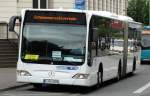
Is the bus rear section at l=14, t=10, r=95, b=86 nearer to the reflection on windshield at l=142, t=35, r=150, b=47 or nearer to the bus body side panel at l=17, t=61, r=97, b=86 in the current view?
the bus body side panel at l=17, t=61, r=97, b=86

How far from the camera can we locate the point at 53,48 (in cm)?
1842

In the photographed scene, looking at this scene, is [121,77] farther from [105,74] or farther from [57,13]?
[57,13]

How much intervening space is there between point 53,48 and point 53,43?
6.2 inches

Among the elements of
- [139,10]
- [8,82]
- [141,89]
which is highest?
[139,10]

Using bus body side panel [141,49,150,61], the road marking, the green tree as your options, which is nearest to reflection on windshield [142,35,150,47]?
bus body side panel [141,49,150,61]

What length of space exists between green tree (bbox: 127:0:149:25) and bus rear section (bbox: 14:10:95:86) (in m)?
65.2

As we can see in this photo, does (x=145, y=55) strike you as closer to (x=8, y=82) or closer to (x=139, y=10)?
(x=8, y=82)

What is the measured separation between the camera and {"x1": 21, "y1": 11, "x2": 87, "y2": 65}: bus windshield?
18.3 m

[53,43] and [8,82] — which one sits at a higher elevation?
[53,43]

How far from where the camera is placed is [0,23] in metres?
33.7

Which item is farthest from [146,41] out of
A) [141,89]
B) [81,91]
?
[81,91]

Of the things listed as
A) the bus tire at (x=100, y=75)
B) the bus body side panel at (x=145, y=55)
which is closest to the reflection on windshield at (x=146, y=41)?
the bus body side panel at (x=145, y=55)

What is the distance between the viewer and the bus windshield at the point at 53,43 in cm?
1831

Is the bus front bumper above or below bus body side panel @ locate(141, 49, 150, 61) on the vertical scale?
above
